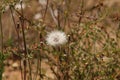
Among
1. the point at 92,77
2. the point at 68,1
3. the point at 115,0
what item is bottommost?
the point at 92,77

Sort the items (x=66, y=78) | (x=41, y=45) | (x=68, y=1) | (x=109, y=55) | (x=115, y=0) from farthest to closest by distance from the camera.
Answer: (x=115, y=0) < (x=68, y=1) < (x=66, y=78) < (x=109, y=55) < (x=41, y=45)

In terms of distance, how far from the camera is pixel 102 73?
3.13 metres

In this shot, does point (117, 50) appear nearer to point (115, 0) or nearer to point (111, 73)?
point (111, 73)

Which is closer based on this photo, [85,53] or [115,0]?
[85,53]

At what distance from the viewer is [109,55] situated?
10.4 feet

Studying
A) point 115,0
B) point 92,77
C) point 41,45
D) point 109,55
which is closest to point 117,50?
point 109,55

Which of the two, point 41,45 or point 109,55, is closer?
point 41,45

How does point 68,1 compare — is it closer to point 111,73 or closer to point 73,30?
point 73,30

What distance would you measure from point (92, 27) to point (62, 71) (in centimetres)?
47

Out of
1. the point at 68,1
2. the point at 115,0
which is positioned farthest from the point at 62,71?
the point at 115,0

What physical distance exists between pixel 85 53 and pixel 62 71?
0.26 m

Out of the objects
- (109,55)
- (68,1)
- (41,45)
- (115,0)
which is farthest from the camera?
(115,0)

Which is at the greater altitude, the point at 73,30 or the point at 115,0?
the point at 115,0

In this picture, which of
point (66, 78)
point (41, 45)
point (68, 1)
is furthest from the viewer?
point (68, 1)
